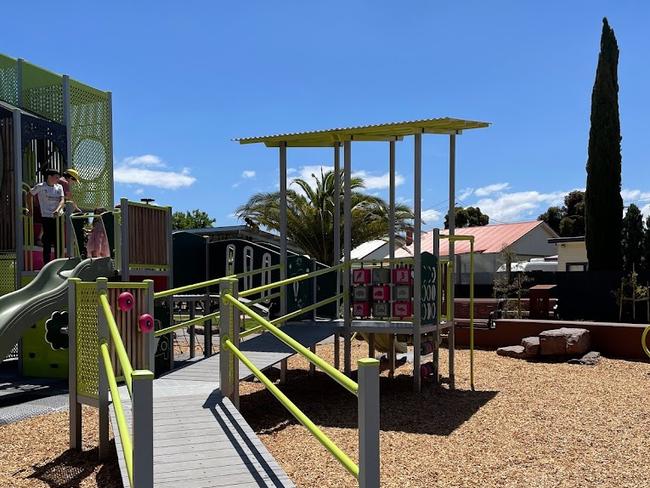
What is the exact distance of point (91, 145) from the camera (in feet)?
48.0

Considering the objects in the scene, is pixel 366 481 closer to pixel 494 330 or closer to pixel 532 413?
pixel 532 413

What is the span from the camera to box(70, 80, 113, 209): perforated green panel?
14.4m

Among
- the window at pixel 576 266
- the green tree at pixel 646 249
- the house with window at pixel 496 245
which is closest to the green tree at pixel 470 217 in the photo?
the house with window at pixel 496 245

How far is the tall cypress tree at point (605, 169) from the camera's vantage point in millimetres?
22375

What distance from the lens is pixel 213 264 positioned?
52.4ft

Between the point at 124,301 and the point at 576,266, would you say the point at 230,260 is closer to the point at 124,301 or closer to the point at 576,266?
the point at 124,301

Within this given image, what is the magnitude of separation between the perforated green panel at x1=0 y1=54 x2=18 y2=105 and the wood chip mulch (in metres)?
7.44

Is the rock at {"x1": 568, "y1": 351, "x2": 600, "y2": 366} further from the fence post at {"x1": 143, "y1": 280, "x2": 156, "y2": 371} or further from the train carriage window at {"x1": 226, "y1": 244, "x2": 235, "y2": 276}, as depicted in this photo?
the fence post at {"x1": 143, "y1": 280, "x2": 156, "y2": 371}

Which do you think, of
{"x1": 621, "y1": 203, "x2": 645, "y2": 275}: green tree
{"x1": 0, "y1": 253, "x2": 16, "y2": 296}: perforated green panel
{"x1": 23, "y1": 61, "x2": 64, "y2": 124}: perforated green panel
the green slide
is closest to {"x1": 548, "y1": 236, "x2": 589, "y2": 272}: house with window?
{"x1": 621, "y1": 203, "x2": 645, "y2": 275}: green tree

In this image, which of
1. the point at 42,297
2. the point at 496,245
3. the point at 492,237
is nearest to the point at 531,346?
the point at 42,297

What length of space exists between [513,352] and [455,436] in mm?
6327

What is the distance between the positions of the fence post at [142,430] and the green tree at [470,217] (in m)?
63.0

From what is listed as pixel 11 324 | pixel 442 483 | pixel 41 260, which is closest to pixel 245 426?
pixel 442 483

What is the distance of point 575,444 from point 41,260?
898 centimetres
